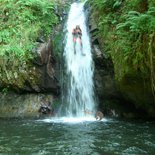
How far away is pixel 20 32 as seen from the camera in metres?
14.4

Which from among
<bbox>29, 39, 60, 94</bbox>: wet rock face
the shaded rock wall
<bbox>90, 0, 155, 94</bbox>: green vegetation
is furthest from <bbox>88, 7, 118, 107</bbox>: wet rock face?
<bbox>29, 39, 60, 94</bbox>: wet rock face

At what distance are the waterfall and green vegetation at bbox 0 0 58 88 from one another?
1.35 meters

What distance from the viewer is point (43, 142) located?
9359mm

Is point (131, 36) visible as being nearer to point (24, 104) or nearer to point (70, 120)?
point (70, 120)

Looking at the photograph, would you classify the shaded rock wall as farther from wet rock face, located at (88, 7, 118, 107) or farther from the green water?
the green water

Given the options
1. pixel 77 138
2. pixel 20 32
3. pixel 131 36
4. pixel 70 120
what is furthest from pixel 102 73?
pixel 77 138

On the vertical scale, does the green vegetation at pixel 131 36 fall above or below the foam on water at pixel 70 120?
above

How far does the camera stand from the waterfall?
1364cm

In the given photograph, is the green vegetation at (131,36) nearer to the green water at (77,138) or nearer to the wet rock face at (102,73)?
the wet rock face at (102,73)

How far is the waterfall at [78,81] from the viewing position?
13.6 m

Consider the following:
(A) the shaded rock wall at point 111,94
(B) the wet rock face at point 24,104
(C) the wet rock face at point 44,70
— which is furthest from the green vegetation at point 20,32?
(A) the shaded rock wall at point 111,94

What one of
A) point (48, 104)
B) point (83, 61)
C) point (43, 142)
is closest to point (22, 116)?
point (48, 104)

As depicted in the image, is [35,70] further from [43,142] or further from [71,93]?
[43,142]

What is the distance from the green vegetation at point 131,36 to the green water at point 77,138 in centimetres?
152
